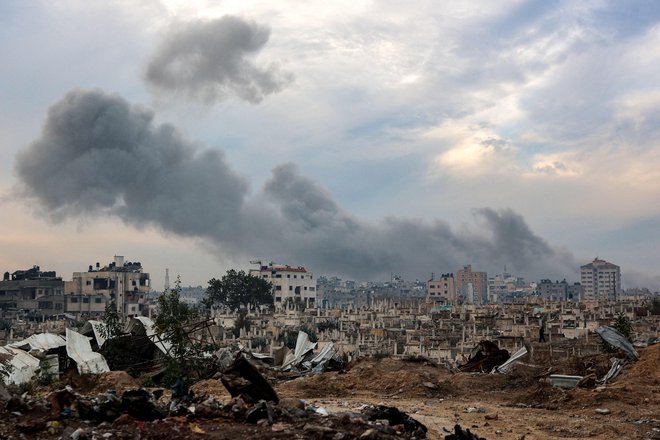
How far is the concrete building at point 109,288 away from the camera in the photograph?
7581 centimetres

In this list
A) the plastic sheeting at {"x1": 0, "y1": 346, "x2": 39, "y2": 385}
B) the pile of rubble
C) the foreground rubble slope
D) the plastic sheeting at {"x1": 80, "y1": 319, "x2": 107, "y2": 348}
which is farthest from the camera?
the plastic sheeting at {"x1": 80, "y1": 319, "x2": 107, "y2": 348}

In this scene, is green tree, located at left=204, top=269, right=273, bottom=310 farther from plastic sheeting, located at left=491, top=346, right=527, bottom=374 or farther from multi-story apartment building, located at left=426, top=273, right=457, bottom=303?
multi-story apartment building, located at left=426, top=273, right=457, bottom=303

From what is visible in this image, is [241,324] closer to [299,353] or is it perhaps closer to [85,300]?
[85,300]

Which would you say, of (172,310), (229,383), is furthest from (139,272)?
(229,383)

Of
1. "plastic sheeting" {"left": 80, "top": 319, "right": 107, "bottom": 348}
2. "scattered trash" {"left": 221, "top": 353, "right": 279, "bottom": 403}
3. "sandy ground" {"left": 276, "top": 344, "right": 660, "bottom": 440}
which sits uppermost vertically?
"plastic sheeting" {"left": 80, "top": 319, "right": 107, "bottom": 348}

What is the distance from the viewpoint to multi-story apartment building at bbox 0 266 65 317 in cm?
7706

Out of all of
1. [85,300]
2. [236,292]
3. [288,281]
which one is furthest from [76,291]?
[288,281]

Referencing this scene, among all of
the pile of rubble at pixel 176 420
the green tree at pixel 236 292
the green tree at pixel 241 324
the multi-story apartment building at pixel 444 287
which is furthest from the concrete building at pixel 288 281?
the pile of rubble at pixel 176 420

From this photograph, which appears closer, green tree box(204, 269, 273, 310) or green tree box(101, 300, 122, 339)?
green tree box(101, 300, 122, 339)

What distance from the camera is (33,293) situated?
80.1m

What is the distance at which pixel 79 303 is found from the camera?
76.9 m

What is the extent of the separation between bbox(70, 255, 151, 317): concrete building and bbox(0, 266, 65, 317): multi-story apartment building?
4.37 feet

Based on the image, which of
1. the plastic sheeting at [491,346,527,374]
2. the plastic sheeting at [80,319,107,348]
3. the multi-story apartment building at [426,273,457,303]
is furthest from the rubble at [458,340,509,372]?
the multi-story apartment building at [426,273,457,303]

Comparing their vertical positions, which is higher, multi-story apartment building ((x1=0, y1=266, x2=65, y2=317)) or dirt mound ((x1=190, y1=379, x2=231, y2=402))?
multi-story apartment building ((x1=0, y1=266, x2=65, y2=317))
